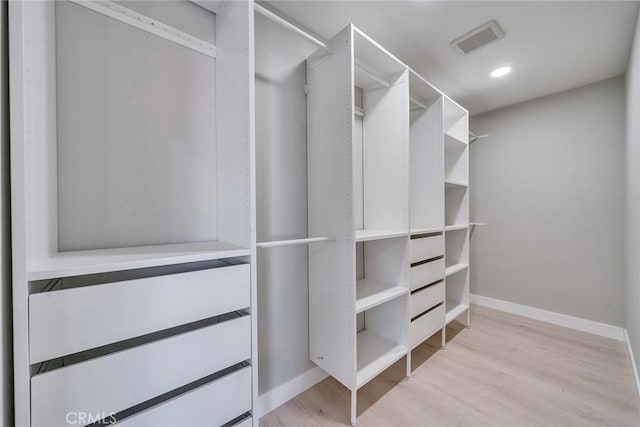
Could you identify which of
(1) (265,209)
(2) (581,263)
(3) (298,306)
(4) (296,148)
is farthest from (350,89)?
(2) (581,263)

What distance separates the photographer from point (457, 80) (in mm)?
2510

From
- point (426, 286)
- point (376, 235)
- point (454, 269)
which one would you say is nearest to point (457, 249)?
point (454, 269)

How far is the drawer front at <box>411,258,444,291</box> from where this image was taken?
186 centimetres

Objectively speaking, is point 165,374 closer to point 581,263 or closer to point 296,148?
point 296,148

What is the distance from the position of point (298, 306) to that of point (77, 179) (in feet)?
4.31

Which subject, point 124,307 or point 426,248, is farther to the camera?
point 426,248

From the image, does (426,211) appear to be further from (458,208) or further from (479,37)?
(479,37)

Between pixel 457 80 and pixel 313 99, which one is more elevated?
pixel 457 80

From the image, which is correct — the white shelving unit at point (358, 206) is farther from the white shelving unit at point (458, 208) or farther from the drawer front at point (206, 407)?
the white shelving unit at point (458, 208)

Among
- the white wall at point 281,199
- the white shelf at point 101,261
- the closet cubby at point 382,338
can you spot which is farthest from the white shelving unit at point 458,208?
the white shelf at point 101,261

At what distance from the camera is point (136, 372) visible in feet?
2.69

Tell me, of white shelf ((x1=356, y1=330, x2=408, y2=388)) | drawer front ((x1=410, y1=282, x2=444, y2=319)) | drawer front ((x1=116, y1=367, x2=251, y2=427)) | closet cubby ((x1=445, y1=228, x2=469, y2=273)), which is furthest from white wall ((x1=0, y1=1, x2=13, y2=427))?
closet cubby ((x1=445, y1=228, x2=469, y2=273))

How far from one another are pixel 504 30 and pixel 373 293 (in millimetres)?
2061

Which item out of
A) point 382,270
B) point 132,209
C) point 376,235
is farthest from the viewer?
point 382,270
